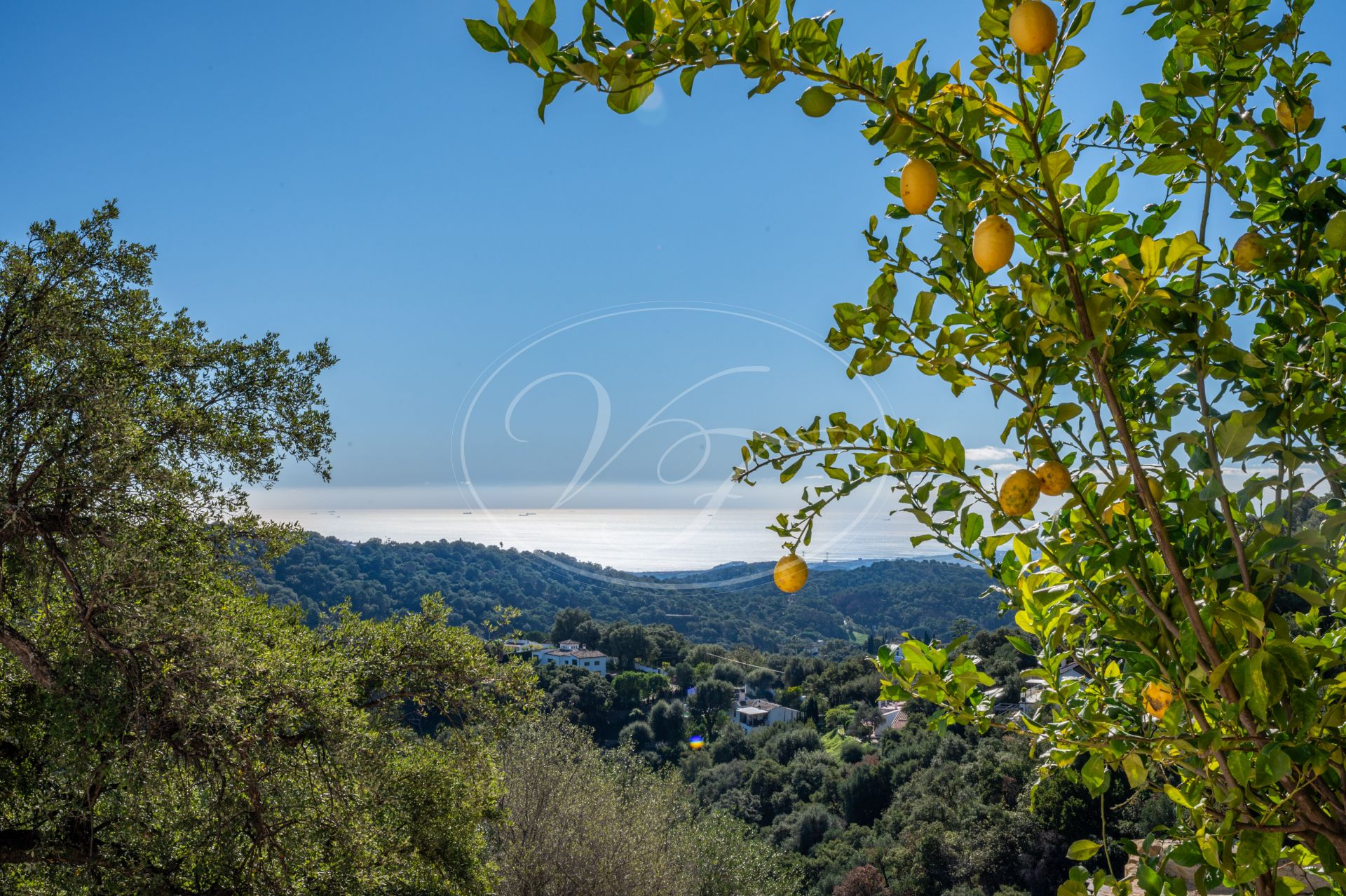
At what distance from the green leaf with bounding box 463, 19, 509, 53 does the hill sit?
20.6 metres

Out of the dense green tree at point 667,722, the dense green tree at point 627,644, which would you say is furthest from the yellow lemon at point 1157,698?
the dense green tree at point 627,644

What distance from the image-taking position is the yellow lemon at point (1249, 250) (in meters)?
0.87

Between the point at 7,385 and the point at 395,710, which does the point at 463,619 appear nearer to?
the point at 395,710

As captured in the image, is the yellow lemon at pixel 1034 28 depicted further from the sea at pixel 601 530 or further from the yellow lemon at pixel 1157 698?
the sea at pixel 601 530

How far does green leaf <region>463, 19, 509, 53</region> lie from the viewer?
2.08ft

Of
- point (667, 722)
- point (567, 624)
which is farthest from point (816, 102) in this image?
point (567, 624)

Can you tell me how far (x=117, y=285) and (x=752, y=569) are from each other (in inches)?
1244

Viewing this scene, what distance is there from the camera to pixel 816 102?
710mm

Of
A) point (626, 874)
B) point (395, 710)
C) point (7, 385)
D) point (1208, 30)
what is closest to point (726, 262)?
point (626, 874)

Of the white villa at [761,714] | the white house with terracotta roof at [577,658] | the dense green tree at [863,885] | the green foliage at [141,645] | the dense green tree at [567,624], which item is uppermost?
the green foliage at [141,645]

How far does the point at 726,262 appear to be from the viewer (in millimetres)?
16062

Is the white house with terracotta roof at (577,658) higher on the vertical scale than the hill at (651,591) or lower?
lower

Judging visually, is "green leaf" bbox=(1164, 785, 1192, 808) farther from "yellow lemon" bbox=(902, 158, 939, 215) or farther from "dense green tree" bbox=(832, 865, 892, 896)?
"dense green tree" bbox=(832, 865, 892, 896)

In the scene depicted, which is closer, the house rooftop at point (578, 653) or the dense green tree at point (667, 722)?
the dense green tree at point (667, 722)
